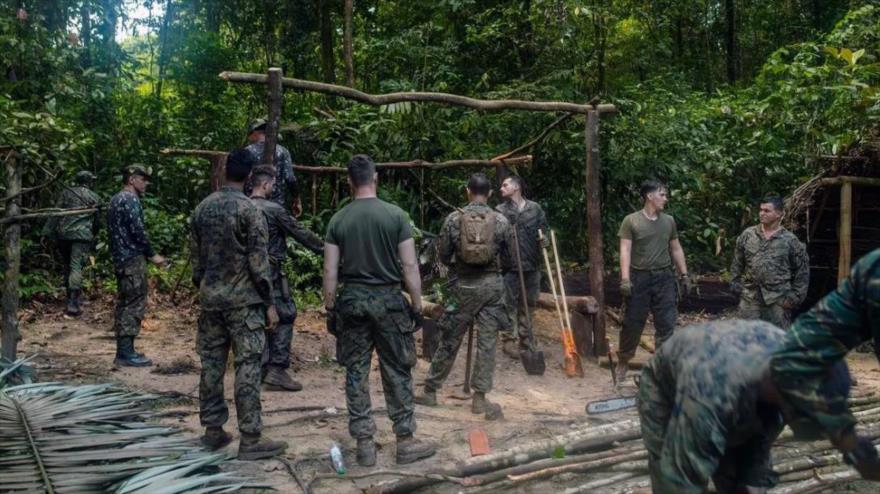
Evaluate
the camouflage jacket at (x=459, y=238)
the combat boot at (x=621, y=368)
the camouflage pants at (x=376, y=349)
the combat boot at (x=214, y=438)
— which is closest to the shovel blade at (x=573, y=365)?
the combat boot at (x=621, y=368)

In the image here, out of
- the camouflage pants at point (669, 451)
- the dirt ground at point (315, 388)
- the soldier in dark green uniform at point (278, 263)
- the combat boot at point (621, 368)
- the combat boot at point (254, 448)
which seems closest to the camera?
the camouflage pants at point (669, 451)

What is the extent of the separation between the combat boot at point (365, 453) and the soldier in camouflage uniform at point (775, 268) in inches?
175

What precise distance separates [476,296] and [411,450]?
1.87 metres

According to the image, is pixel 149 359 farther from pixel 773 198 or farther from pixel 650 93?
pixel 650 93

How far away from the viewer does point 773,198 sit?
828 centimetres

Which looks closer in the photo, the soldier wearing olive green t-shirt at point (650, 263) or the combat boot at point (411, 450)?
the combat boot at point (411, 450)

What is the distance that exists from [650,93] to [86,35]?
10148 millimetres

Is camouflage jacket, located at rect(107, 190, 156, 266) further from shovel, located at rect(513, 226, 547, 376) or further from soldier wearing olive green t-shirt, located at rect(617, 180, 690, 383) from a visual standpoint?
soldier wearing olive green t-shirt, located at rect(617, 180, 690, 383)

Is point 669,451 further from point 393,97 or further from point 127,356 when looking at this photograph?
point 127,356

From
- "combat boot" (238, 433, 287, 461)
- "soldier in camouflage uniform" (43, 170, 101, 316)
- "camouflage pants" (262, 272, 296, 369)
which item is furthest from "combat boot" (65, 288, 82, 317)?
"combat boot" (238, 433, 287, 461)

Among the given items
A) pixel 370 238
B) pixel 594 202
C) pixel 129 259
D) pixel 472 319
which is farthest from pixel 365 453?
pixel 594 202

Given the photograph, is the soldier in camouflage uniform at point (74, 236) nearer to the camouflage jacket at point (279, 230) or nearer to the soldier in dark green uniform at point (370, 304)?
the camouflage jacket at point (279, 230)

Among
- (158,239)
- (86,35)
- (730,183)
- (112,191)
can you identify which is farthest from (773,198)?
(86,35)

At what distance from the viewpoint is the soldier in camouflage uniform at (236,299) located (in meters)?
5.91
